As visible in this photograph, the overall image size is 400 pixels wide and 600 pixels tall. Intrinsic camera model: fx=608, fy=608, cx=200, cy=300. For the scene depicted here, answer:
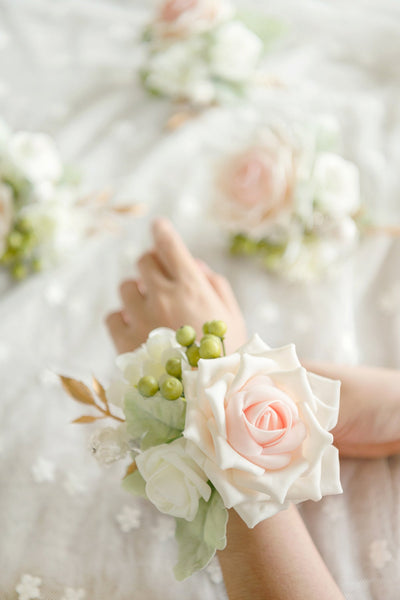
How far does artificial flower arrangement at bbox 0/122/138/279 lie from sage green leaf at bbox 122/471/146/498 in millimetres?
575

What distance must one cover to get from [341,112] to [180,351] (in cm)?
93

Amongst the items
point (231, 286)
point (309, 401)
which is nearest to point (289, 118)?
point (231, 286)

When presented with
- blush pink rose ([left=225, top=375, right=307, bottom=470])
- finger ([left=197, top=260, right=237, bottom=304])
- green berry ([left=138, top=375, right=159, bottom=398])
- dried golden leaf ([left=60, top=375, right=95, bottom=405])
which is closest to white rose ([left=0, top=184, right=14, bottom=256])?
finger ([left=197, top=260, right=237, bottom=304])

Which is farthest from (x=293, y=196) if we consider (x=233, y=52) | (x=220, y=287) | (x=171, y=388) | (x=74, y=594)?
(x=74, y=594)

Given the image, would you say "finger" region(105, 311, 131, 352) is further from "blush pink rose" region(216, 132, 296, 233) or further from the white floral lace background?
"blush pink rose" region(216, 132, 296, 233)

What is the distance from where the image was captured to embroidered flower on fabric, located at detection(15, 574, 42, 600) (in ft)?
2.46

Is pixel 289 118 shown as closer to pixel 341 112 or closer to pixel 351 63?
pixel 341 112

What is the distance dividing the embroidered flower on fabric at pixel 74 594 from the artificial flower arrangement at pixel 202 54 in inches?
40.5

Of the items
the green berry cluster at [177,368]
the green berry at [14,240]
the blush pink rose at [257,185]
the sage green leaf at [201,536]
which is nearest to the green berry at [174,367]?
the green berry cluster at [177,368]

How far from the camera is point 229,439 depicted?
551 millimetres

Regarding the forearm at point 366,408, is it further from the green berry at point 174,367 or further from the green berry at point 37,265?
the green berry at point 37,265

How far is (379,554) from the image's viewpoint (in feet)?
2.48

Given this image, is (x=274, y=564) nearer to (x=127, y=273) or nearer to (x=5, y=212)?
(x=127, y=273)

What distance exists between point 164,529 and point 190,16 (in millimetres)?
1101
